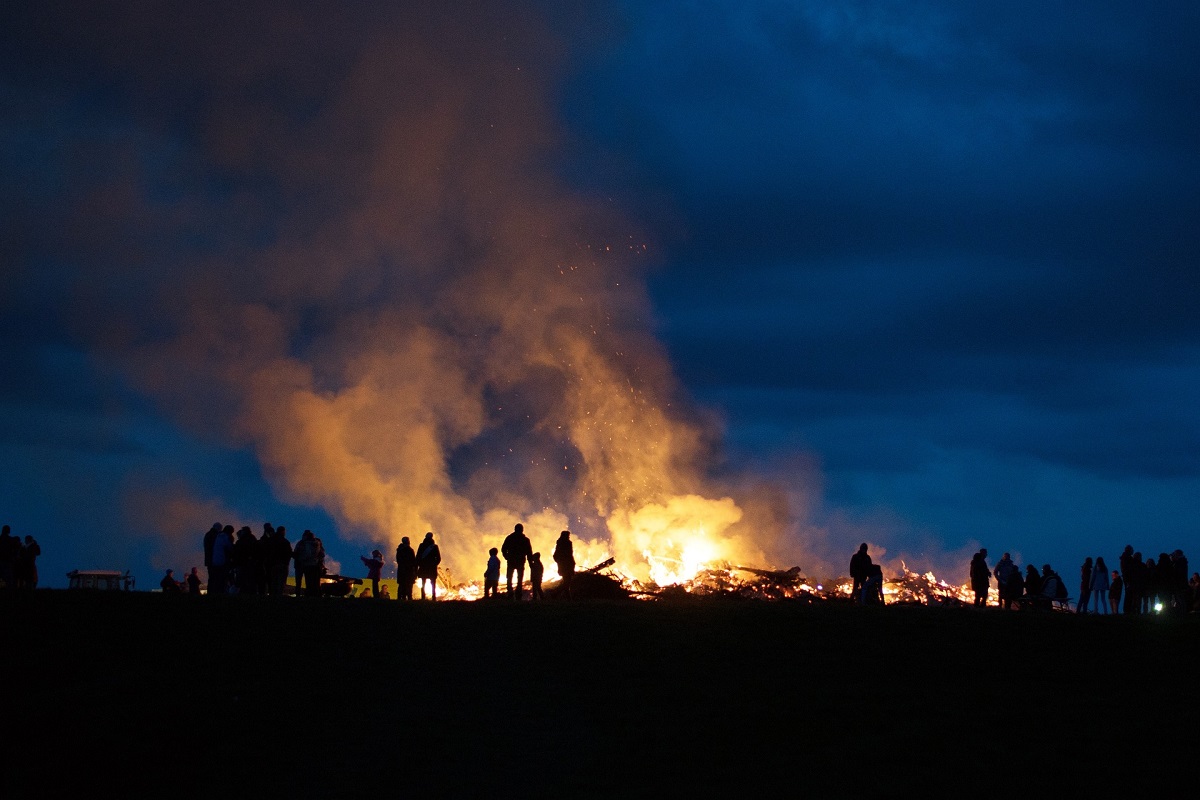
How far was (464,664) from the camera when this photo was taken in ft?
72.2

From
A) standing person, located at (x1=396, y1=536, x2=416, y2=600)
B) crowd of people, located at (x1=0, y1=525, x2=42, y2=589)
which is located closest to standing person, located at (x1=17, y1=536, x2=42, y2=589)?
crowd of people, located at (x1=0, y1=525, x2=42, y2=589)

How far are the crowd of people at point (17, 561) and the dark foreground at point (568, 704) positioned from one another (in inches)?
267

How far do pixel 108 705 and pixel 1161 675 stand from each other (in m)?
16.6

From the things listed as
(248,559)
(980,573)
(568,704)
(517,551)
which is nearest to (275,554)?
(248,559)

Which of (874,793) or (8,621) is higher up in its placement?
(8,621)

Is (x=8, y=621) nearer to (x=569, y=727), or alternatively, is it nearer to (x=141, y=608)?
(x=141, y=608)

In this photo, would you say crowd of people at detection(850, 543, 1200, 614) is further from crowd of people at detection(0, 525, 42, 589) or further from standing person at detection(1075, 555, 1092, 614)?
crowd of people at detection(0, 525, 42, 589)

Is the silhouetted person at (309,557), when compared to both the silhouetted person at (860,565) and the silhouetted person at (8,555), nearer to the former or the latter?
the silhouetted person at (8,555)

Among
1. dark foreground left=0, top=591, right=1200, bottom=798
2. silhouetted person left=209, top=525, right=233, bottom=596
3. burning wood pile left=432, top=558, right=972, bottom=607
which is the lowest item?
dark foreground left=0, top=591, right=1200, bottom=798

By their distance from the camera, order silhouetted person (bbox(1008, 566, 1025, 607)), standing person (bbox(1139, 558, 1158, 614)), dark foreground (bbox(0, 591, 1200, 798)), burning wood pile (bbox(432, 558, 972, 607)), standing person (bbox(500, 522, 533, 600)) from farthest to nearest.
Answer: burning wood pile (bbox(432, 558, 972, 607)) < silhouetted person (bbox(1008, 566, 1025, 607)) < standing person (bbox(1139, 558, 1158, 614)) < standing person (bbox(500, 522, 533, 600)) < dark foreground (bbox(0, 591, 1200, 798))

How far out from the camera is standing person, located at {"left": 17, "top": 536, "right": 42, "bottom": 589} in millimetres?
34156

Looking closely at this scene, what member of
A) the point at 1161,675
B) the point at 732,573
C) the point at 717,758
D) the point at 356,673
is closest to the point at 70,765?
the point at 356,673

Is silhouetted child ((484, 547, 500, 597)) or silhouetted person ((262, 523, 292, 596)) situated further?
silhouetted child ((484, 547, 500, 597))

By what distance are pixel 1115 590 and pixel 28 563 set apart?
1132 inches
